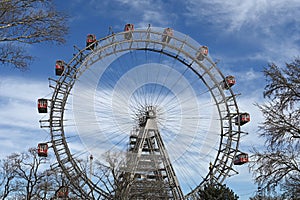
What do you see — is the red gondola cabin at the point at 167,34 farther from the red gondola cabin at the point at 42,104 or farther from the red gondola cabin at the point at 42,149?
the red gondola cabin at the point at 42,149

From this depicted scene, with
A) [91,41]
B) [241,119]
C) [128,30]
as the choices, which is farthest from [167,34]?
[241,119]

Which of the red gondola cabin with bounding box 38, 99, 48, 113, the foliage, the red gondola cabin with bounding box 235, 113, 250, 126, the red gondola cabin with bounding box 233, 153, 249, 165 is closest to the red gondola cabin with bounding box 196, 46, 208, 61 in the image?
the red gondola cabin with bounding box 235, 113, 250, 126

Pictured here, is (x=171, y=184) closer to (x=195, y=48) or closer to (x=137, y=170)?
(x=137, y=170)

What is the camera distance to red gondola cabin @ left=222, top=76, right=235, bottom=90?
35.5 m

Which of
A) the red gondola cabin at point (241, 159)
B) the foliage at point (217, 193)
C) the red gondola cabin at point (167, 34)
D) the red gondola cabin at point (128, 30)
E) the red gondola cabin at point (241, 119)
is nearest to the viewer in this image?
the foliage at point (217, 193)

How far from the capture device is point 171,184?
32.9m

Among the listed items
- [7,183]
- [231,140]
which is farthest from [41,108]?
[231,140]

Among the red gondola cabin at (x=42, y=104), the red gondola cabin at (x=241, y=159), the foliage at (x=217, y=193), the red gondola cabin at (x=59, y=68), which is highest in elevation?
the red gondola cabin at (x=59, y=68)

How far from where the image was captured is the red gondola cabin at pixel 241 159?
33969mm

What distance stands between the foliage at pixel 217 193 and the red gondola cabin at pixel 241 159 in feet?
10.5

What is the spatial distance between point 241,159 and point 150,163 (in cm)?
828

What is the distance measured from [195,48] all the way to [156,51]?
3666 mm

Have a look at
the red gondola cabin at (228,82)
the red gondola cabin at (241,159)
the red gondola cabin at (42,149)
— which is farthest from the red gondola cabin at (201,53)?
the red gondola cabin at (42,149)

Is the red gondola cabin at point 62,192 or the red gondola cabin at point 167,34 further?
the red gondola cabin at point 167,34
